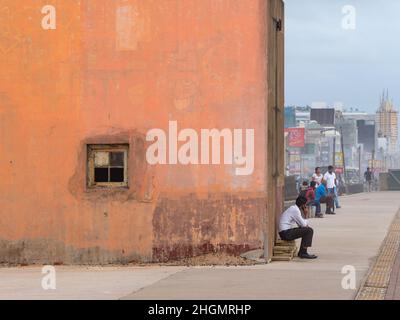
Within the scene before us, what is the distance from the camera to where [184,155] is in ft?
45.5

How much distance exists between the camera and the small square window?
14.3 m

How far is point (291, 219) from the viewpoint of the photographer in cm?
1484

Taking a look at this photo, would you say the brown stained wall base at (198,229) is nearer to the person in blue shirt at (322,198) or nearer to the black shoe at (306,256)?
the black shoe at (306,256)

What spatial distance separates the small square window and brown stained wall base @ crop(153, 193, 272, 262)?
0.89 metres

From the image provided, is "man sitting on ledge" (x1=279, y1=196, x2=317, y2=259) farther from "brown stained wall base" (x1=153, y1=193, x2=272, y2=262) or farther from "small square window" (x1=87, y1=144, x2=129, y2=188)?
"small square window" (x1=87, y1=144, x2=129, y2=188)

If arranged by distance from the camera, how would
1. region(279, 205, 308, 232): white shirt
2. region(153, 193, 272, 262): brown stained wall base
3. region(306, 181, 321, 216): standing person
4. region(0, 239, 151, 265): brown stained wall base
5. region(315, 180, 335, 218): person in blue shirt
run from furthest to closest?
1. region(315, 180, 335, 218): person in blue shirt
2. region(306, 181, 321, 216): standing person
3. region(279, 205, 308, 232): white shirt
4. region(0, 239, 151, 265): brown stained wall base
5. region(153, 193, 272, 262): brown stained wall base

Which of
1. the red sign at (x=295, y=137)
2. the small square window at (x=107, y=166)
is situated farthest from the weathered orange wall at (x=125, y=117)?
the red sign at (x=295, y=137)

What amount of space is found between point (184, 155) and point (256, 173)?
1.20 meters

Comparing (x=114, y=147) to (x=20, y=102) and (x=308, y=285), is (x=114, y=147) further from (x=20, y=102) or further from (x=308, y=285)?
(x=308, y=285)

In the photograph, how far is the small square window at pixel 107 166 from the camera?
46.9ft

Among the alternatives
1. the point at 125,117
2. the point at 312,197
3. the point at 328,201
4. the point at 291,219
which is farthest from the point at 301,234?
the point at 328,201

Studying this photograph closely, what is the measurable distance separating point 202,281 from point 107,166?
11.7 feet

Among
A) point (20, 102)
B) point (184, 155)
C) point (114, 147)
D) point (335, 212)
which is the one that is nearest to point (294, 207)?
point (184, 155)

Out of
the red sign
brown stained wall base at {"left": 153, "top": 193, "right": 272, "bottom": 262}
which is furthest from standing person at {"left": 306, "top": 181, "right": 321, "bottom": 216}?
the red sign
